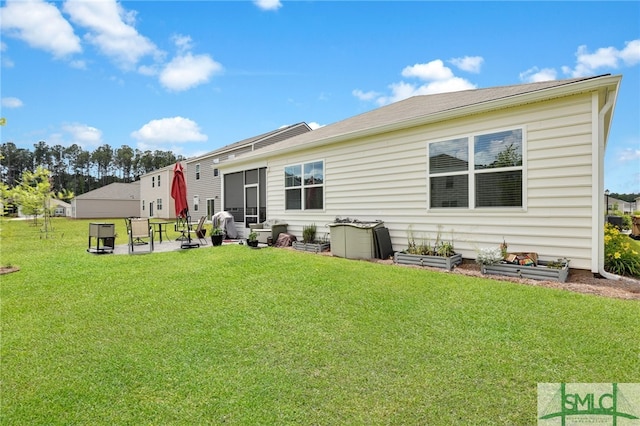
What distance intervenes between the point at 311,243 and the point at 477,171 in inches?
186

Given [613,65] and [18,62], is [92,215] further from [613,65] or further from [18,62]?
[613,65]

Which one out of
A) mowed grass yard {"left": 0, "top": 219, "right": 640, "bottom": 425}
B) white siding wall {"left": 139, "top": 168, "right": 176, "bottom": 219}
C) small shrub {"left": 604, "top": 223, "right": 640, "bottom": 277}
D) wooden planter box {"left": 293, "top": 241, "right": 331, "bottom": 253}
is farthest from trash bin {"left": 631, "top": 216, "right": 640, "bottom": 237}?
white siding wall {"left": 139, "top": 168, "right": 176, "bottom": 219}

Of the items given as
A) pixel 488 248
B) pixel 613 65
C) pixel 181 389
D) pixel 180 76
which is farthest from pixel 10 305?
pixel 613 65

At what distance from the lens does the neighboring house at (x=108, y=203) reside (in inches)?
1597

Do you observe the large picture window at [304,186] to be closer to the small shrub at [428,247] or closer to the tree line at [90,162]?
the small shrub at [428,247]

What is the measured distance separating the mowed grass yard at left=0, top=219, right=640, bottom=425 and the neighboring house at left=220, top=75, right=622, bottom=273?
1595 mm

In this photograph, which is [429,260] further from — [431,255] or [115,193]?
[115,193]

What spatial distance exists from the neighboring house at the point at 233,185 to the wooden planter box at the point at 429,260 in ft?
20.9

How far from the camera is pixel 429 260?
6.47 meters

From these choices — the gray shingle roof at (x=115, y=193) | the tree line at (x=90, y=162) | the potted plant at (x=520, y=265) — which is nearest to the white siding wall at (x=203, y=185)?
the gray shingle roof at (x=115, y=193)

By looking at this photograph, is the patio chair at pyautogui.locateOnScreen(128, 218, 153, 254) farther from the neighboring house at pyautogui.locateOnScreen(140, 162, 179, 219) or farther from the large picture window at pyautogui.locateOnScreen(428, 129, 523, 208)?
the neighboring house at pyautogui.locateOnScreen(140, 162, 179, 219)

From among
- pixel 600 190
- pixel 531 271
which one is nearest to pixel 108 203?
pixel 531 271

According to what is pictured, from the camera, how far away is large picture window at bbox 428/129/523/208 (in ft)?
19.7

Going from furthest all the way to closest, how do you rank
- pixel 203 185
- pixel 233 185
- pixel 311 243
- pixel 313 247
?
pixel 203 185 → pixel 233 185 → pixel 311 243 → pixel 313 247
